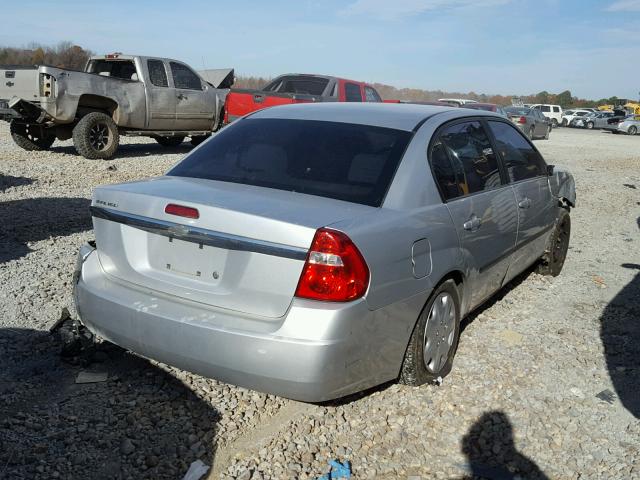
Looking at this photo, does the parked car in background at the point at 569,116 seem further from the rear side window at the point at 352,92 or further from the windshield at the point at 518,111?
the rear side window at the point at 352,92

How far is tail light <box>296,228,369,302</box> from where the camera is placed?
2.87 metres

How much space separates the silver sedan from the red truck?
9.15m

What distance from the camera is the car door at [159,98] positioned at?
13.5 meters

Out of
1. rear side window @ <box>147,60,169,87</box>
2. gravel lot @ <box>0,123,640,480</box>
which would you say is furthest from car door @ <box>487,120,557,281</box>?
rear side window @ <box>147,60,169,87</box>

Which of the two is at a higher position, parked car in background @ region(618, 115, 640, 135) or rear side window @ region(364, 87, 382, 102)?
rear side window @ region(364, 87, 382, 102)

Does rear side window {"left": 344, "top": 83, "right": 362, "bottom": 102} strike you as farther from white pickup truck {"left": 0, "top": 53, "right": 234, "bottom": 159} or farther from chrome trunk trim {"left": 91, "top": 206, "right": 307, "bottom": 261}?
chrome trunk trim {"left": 91, "top": 206, "right": 307, "bottom": 261}

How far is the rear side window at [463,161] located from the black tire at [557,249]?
1.72 m

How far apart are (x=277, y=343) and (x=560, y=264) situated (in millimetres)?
4371

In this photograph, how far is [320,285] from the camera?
287cm

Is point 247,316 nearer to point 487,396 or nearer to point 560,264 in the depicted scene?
point 487,396

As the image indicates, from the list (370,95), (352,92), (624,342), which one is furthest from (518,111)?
(624,342)

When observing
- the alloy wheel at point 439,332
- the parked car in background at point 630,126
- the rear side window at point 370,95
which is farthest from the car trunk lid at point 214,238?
the parked car in background at point 630,126

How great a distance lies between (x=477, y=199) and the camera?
4.20 m

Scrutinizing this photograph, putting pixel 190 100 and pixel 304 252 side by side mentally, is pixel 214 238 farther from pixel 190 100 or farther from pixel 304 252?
pixel 190 100
